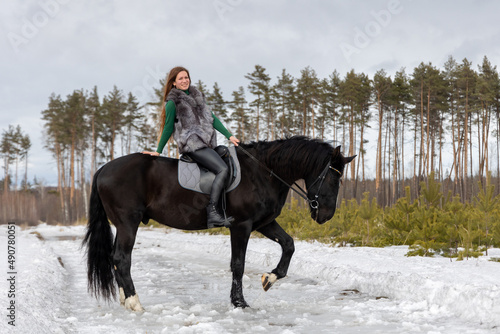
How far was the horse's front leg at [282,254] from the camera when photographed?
473cm

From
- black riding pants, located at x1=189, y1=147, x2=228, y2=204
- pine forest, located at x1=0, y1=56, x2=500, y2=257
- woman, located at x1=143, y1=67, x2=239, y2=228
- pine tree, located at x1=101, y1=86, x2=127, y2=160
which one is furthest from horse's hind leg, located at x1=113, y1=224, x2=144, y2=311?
pine tree, located at x1=101, y1=86, x2=127, y2=160

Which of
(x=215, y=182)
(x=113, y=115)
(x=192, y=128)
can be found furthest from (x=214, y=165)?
(x=113, y=115)

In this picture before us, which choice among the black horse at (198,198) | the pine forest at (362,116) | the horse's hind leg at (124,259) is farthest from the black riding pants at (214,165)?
the pine forest at (362,116)

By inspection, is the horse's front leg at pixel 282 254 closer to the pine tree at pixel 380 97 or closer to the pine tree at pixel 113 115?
the pine tree at pixel 380 97

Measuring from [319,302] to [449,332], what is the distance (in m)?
1.62

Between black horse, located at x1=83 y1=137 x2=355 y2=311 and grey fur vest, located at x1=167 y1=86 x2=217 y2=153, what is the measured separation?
1.18ft

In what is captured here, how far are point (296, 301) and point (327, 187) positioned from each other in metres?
1.45

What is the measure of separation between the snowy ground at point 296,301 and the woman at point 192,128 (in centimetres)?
120

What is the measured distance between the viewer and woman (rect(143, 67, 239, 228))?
15.3 ft

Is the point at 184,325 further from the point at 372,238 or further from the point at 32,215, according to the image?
the point at 32,215

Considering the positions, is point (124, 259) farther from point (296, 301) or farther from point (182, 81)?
point (182, 81)

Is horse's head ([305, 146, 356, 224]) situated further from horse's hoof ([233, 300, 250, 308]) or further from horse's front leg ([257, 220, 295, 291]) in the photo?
horse's hoof ([233, 300, 250, 308])

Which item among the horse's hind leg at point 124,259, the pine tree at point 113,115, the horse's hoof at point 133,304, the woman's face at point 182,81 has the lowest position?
the horse's hoof at point 133,304

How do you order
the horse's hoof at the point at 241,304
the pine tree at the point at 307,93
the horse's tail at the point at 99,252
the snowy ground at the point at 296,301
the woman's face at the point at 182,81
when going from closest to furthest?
the snowy ground at the point at 296,301
the horse's hoof at the point at 241,304
the horse's tail at the point at 99,252
the woman's face at the point at 182,81
the pine tree at the point at 307,93
